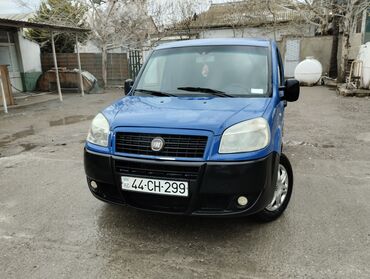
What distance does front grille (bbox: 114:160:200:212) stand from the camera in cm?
275

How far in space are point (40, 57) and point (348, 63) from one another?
1443 cm

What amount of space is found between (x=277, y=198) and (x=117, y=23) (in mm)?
15450

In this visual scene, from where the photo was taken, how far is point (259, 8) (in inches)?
783

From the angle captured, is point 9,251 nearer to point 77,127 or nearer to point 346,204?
point 346,204

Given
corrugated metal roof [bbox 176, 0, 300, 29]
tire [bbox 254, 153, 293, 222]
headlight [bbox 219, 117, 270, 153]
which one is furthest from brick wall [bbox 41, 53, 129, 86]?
headlight [bbox 219, 117, 270, 153]

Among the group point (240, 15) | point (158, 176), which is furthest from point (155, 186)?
point (240, 15)

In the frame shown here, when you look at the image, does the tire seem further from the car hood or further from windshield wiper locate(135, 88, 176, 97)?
windshield wiper locate(135, 88, 176, 97)

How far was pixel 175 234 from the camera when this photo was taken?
3.26m

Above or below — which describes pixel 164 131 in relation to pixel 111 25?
below

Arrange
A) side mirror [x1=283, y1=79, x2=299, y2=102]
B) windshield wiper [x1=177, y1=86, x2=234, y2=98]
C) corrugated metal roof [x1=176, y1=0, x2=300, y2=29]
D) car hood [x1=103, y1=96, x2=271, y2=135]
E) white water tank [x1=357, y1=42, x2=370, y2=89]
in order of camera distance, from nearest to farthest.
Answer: car hood [x1=103, y1=96, x2=271, y2=135]
windshield wiper [x1=177, y1=86, x2=234, y2=98]
side mirror [x1=283, y1=79, x2=299, y2=102]
white water tank [x1=357, y1=42, x2=370, y2=89]
corrugated metal roof [x1=176, y1=0, x2=300, y2=29]

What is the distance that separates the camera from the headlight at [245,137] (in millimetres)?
2773

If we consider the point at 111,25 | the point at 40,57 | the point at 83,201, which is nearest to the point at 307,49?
the point at 111,25

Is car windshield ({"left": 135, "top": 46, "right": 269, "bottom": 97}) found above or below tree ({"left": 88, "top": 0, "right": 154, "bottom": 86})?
below

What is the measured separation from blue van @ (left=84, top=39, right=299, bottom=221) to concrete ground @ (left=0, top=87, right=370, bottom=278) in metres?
0.37
